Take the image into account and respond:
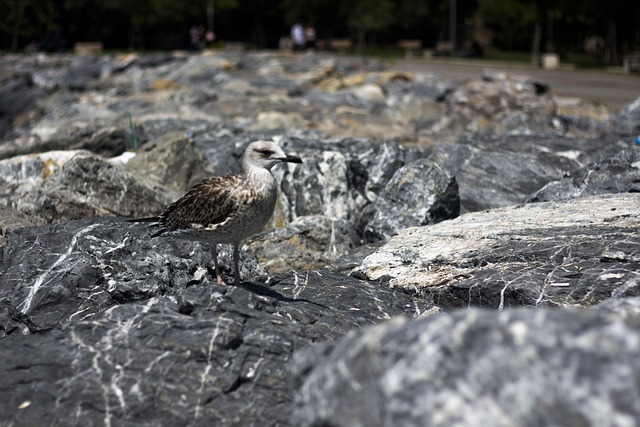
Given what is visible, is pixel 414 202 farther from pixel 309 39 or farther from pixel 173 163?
pixel 309 39

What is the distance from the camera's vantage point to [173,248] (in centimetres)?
672

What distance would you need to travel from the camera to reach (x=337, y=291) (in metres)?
6.26

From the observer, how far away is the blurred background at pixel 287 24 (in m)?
55.8

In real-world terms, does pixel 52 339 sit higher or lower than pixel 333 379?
lower

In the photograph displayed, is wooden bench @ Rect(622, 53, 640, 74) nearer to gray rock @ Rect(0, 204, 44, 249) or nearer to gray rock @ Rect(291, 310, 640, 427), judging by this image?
gray rock @ Rect(0, 204, 44, 249)

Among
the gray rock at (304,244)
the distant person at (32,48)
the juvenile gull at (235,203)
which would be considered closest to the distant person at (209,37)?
the distant person at (32,48)

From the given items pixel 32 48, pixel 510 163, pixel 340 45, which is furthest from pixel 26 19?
pixel 510 163

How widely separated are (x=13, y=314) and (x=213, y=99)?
1567 cm

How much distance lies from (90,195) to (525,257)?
4323 mm

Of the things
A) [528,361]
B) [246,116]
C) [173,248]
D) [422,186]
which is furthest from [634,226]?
[246,116]

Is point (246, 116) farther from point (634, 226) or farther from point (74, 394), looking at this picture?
point (74, 394)

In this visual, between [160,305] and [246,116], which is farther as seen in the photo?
[246,116]

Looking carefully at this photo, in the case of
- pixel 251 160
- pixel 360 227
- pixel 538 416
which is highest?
pixel 251 160

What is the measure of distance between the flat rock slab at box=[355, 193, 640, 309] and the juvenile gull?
1430 millimetres
